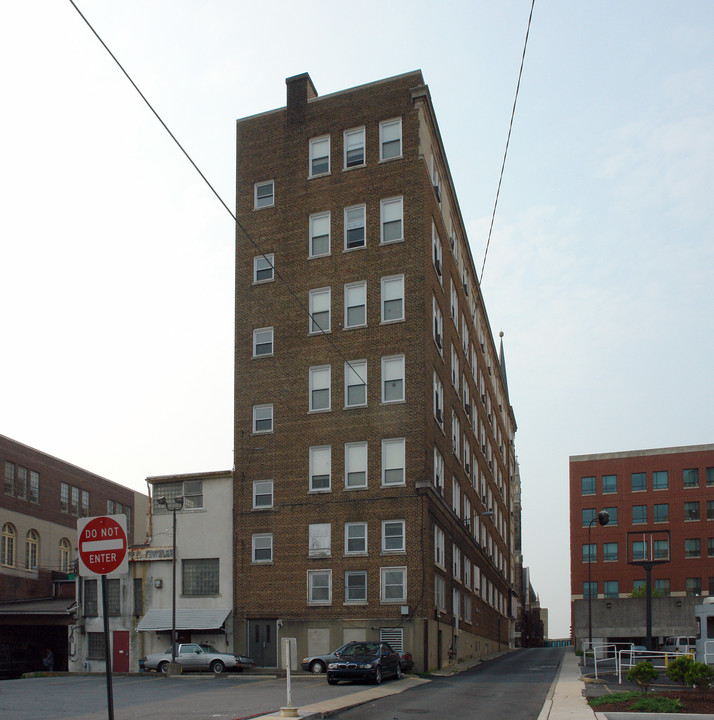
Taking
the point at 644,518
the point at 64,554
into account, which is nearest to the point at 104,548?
the point at 64,554

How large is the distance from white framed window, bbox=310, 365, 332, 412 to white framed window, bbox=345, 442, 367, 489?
2451mm

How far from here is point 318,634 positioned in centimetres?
4181

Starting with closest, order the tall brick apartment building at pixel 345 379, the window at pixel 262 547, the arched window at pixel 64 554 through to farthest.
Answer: the tall brick apartment building at pixel 345 379, the window at pixel 262 547, the arched window at pixel 64 554

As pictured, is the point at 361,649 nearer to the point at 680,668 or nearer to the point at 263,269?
the point at 680,668

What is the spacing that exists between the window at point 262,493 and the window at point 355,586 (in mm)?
5543

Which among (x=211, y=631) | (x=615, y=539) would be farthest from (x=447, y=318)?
(x=615, y=539)

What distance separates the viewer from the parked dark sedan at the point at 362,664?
30641 millimetres

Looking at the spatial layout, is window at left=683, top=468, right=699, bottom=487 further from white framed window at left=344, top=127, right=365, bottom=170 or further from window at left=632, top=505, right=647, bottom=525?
white framed window at left=344, top=127, right=365, bottom=170

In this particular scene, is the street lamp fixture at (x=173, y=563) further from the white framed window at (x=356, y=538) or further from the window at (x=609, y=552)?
the window at (x=609, y=552)

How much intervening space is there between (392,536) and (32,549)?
37.6 meters

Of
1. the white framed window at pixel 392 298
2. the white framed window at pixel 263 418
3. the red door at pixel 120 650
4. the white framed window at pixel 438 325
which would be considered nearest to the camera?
the white framed window at pixel 392 298

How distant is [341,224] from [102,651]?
24132mm

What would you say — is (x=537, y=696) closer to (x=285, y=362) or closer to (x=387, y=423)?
(x=387, y=423)

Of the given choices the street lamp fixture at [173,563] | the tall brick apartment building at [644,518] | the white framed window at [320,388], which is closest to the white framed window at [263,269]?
the white framed window at [320,388]
